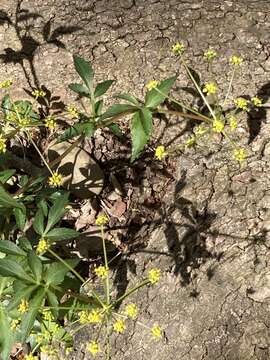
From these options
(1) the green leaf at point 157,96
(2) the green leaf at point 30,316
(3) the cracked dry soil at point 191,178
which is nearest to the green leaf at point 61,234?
(2) the green leaf at point 30,316

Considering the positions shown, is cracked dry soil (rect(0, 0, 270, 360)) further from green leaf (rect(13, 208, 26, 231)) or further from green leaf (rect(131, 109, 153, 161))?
green leaf (rect(13, 208, 26, 231))

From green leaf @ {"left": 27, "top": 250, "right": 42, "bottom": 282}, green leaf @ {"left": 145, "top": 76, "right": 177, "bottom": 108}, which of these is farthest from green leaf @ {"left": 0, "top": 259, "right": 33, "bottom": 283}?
green leaf @ {"left": 145, "top": 76, "right": 177, "bottom": 108}

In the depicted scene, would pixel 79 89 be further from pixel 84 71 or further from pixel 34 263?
pixel 34 263

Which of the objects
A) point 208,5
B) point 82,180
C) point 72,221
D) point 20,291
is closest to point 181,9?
point 208,5

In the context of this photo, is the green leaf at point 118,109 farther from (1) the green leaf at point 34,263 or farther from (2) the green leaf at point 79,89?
(1) the green leaf at point 34,263

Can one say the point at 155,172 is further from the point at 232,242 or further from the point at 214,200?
the point at 232,242

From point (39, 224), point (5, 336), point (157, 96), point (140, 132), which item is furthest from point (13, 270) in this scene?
point (157, 96)
